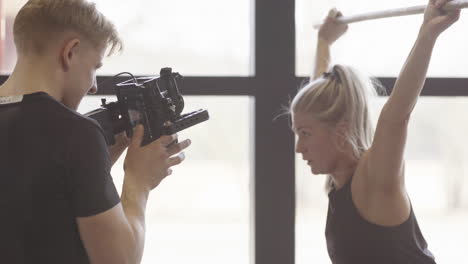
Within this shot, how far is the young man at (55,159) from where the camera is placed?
997 millimetres

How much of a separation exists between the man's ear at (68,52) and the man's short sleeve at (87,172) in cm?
12

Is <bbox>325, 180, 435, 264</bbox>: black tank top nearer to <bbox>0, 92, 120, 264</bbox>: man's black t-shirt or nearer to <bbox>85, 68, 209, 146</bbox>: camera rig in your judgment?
<bbox>85, 68, 209, 146</bbox>: camera rig

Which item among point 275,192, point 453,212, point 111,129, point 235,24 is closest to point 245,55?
point 235,24

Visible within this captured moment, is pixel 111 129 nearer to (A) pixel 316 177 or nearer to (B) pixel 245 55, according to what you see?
(B) pixel 245 55

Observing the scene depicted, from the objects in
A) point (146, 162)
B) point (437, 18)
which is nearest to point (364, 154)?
point (437, 18)

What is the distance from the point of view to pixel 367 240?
1.35 meters

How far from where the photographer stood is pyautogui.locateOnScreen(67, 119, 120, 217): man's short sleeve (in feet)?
3.26

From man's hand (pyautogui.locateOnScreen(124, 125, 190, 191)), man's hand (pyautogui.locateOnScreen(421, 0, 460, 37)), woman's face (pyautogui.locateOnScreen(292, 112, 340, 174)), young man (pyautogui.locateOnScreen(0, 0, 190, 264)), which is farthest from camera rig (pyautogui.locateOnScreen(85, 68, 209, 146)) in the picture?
man's hand (pyautogui.locateOnScreen(421, 0, 460, 37))

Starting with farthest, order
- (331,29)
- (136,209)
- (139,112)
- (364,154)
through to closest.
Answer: (331,29), (364,154), (139,112), (136,209)

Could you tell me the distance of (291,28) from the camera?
5.55 ft

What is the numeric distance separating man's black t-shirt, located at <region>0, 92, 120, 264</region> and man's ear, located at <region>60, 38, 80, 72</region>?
73 mm

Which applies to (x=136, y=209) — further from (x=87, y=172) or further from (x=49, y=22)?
(x=49, y=22)

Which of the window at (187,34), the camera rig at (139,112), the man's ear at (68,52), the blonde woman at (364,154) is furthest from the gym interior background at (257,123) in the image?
the man's ear at (68,52)

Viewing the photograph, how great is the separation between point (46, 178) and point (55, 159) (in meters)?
0.03
